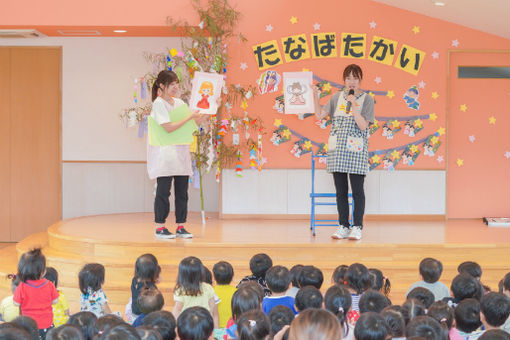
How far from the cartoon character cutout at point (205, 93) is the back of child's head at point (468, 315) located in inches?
148

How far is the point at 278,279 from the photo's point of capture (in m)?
3.51

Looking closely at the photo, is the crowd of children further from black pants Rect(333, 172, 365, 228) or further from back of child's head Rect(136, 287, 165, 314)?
A: black pants Rect(333, 172, 365, 228)

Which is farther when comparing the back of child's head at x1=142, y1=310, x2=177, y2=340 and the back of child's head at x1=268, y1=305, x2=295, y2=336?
the back of child's head at x1=268, y1=305, x2=295, y2=336

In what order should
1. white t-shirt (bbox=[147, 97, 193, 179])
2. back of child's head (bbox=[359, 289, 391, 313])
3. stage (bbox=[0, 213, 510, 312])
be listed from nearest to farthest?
back of child's head (bbox=[359, 289, 391, 313])
stage (bbox=[0, 213, 510, 312])
white t-shirt (bbox=[147, 97, 193, 179])

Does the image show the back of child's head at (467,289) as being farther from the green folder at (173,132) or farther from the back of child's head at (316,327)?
the green folder at (173,132)

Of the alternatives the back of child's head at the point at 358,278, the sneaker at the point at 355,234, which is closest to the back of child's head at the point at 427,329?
the back of child's head at the point at 358,278

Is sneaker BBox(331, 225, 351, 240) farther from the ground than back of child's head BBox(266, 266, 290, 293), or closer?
closer

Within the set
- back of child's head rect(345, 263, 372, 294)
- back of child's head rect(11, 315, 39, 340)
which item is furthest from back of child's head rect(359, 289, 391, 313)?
back of child's head rect(11, 315, 39, 340)

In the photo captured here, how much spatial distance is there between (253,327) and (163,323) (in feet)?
1.39

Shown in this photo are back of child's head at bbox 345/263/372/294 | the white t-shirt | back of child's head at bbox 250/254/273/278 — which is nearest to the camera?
back of child's head at bbox 345/263/372/294

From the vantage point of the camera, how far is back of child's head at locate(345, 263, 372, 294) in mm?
3617

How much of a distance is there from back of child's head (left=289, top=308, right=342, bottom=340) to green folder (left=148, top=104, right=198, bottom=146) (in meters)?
3.62

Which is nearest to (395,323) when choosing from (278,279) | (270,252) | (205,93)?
(278,279)

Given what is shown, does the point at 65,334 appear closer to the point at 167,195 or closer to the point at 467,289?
the point at 467,289
